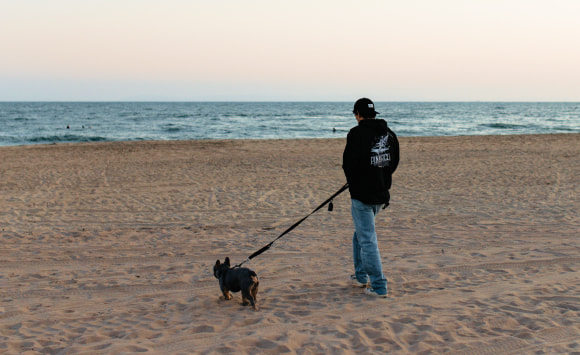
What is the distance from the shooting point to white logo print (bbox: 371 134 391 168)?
411 centimetres

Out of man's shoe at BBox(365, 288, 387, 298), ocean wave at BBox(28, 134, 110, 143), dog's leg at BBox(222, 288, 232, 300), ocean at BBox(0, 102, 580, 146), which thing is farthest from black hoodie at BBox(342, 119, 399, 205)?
ocean wave at BBox(28, 134, 110, 143)

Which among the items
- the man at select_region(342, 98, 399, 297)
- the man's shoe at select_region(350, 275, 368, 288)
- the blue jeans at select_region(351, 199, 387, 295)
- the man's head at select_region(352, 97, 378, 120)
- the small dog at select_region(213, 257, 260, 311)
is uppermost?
the man's head at select_region(352, 97, 378, 120)

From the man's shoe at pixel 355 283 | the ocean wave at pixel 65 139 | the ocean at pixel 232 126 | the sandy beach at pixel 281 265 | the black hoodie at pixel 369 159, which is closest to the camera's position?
the sandy beach at pixel 281 265

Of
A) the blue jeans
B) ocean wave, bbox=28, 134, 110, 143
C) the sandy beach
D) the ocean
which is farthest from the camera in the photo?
the ocean

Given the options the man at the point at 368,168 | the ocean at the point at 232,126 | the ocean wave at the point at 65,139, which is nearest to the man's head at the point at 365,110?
the man at the point at 368,168

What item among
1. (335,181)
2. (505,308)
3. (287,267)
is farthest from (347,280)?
(335,181)

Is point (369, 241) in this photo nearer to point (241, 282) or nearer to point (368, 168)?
point (368, 168)

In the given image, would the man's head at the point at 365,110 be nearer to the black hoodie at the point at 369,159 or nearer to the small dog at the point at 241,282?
the black hoodie at the point at 369,159

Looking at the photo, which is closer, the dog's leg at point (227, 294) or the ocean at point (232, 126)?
the dog's leg at point (227, 294)

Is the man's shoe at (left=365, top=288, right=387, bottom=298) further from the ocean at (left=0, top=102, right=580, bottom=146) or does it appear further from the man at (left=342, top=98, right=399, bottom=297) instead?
the ocean at (left=0, top=102, right=580, bottom=146)

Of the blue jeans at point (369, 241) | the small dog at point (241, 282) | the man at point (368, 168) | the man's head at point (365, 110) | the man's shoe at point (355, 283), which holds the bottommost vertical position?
A: the man's shoe at point (355, 283)

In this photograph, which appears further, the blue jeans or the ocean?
the ocean

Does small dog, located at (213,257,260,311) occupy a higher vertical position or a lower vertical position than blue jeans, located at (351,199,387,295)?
lower

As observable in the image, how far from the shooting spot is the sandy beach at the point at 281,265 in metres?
3.62
